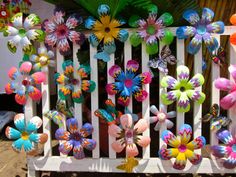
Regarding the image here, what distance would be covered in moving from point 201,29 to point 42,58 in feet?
3.17

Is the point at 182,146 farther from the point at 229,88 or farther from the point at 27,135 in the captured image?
the point at 27,135

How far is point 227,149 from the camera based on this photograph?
221 centimetres

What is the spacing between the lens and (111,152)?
7.73 ft

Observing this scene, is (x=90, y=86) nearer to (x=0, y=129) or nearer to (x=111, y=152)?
(x=111, y=152)

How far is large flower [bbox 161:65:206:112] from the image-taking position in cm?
219

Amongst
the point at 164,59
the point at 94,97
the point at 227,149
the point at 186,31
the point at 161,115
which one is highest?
the point at 186,31

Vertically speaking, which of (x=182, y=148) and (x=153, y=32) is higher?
(x=153, y=32)

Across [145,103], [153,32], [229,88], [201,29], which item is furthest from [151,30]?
[229,88]

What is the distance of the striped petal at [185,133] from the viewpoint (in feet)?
7.26

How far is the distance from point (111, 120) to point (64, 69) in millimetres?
423

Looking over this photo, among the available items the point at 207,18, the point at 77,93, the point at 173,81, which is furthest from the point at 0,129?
the point at 207,18

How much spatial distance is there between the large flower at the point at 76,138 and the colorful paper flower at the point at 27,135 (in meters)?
0.12

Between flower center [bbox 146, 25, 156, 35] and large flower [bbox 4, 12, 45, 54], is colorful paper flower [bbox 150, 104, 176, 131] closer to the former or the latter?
flower center [bbox 146, 25, 156, 35]

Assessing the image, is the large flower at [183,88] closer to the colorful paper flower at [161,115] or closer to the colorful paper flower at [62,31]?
the colorful paper flower at [161,115]
